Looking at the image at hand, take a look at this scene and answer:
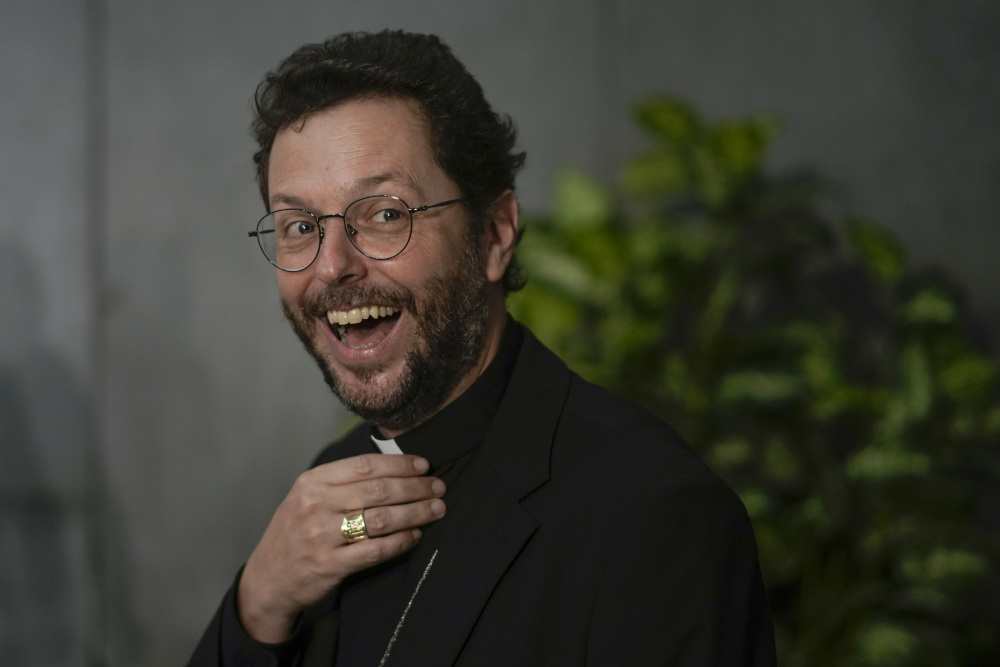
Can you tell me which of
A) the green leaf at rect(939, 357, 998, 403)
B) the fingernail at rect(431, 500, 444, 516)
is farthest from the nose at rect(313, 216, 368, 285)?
the green leaf at rect(939, 357, 998, 403)

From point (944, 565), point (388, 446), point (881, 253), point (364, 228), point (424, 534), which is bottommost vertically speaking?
point (944, 565)

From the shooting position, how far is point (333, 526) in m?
1.16

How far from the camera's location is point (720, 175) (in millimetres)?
2615

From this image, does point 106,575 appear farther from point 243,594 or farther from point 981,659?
point 981,659

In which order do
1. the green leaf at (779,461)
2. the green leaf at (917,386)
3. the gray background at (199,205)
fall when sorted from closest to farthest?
the green leaf at (917,386), the green leaf at (779,461), the gray background at (199,205)

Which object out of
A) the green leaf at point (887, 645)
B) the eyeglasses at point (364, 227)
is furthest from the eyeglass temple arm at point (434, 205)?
the green leaf at point (887, 645)

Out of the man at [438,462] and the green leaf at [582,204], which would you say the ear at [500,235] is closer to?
the man at [438,462]

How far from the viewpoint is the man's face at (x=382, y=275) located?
1164 millimetres

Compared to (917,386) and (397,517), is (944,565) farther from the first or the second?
(397,517)

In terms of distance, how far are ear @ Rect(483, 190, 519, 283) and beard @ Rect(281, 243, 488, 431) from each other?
6 centimetres

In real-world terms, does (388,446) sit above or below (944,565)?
above

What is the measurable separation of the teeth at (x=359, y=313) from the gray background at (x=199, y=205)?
2408 millimetres

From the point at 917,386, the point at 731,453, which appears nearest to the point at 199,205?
the point at 731,453

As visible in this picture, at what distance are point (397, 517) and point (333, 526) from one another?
97 millimetres
